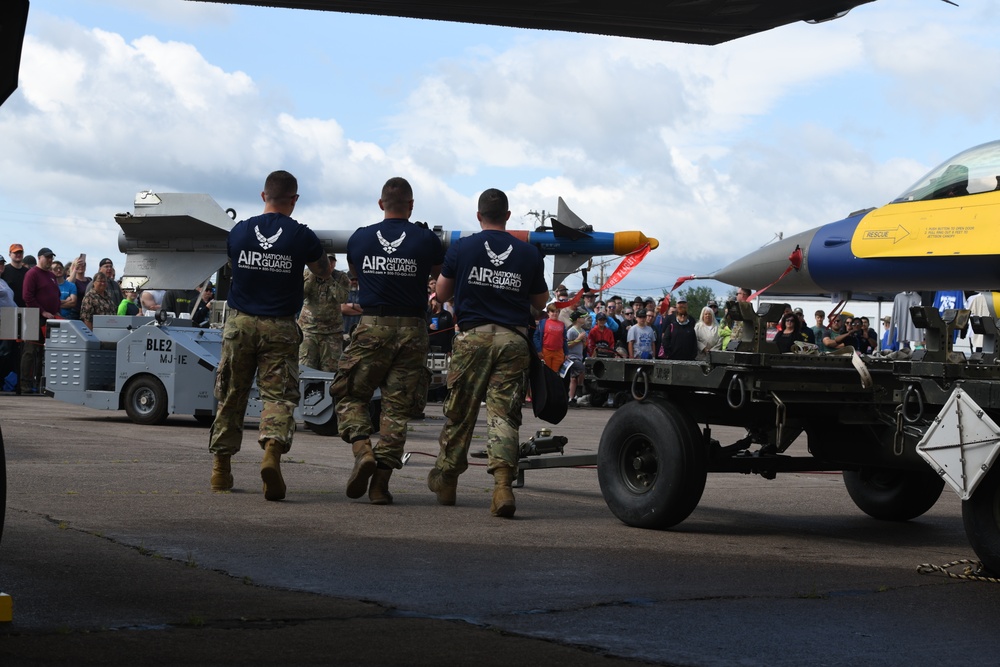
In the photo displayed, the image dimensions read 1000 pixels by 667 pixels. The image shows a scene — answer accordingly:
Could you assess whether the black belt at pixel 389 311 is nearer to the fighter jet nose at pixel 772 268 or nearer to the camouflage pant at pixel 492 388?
the camouflage pant at pixel 492 388

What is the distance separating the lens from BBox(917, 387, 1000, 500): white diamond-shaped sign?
5801 mm

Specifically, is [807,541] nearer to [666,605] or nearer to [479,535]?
[479,535]

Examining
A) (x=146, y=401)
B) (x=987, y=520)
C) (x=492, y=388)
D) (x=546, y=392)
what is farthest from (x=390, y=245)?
(x=146, y=401)

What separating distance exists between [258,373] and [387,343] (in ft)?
2.97

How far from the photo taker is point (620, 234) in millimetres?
23016

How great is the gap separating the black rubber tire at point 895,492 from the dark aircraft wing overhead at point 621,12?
4.09 meters

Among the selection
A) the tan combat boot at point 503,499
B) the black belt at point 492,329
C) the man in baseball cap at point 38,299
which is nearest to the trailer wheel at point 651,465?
the tan combat boot at point 503,499

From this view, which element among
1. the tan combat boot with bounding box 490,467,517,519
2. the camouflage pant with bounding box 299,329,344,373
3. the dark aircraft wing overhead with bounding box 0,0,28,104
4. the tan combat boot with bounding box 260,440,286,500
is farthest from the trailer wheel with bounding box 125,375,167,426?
the dark aircraft wing overhead with bounding box 0,0,28,104

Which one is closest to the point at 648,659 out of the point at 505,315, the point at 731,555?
the point at 731,555

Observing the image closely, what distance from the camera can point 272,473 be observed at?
26.1 ft

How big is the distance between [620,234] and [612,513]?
1566 cm

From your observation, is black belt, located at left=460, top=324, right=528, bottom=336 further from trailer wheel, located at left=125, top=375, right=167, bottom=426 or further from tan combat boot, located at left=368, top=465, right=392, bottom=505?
trailer wheel, located at left=125, top=375, right=167, bottom=426

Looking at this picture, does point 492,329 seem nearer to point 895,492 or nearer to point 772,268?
point 895,492

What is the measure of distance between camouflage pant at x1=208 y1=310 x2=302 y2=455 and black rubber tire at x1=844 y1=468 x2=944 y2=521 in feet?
12.5
